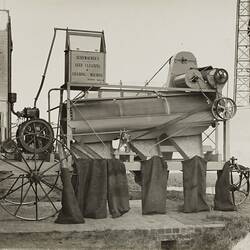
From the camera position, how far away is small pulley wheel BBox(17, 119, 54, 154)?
10117mm

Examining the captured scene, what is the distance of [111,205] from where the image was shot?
10695 mm

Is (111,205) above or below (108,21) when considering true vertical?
below

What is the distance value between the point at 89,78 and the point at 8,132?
17.5ft

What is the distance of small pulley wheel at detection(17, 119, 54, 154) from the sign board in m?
1.32

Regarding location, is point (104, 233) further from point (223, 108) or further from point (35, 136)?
point (223, 108)

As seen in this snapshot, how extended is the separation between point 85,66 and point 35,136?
2.04 metres

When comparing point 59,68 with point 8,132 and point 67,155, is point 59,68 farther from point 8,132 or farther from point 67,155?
point 67,155

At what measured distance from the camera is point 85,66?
1098 centimetres

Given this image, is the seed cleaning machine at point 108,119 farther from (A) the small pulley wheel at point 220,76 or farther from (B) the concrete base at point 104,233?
(B) the concrete base at point 104,233

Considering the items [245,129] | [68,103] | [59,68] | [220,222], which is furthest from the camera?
[59,68]

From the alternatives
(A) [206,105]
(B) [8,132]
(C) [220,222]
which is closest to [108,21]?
(B) [8,132]

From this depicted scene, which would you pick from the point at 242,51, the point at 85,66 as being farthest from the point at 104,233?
the point at 242,51

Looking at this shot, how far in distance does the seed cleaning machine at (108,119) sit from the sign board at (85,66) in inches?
0.9

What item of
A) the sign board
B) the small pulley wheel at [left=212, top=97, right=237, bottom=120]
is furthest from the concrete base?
the sign board
